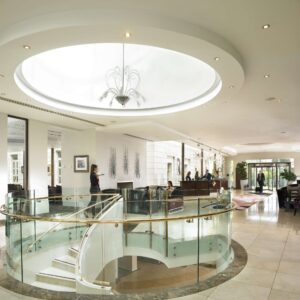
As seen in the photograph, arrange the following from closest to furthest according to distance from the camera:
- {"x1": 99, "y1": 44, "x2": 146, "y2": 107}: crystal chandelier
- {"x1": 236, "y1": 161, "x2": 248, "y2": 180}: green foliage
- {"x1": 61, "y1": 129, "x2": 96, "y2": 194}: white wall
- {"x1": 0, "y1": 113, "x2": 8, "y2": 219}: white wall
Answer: {"x1": 99, "y1": 44, "x2": 146, "y2": 107}: crystal chandelier
{"x1": 0, "y1": 113, "x2": 8, "y2": 219}: white wall
{"x1": 61, "y1": 129, "x2": 96, "y2": 194}: white wall
{"x1": 236, "y1": 161, "x2": 248, "y2": 180}: green foliage

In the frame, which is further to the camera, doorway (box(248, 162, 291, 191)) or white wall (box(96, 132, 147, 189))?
doorway (box(248, 162, 291, 191))

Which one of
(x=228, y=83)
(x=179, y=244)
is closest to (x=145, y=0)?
(x=228, y=83)

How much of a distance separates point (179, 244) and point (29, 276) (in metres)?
3.20

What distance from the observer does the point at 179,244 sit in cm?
630

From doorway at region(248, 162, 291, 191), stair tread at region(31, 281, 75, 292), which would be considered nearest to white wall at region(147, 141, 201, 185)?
doorway at region(248, 162, 291, 191)

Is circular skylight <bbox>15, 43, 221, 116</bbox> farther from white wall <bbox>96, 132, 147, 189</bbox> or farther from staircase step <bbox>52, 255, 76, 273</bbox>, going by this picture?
staircase step <bbox>52, 255, 76, 273</bbox>

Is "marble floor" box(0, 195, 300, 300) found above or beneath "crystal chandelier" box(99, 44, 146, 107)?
beneath

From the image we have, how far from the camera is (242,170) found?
85.2 feet

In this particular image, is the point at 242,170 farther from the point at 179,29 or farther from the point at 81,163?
the point at 179,29

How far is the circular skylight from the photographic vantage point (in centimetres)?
674

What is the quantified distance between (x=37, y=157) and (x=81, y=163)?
227 cm

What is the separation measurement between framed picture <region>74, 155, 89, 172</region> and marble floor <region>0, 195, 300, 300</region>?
4455 millimetres

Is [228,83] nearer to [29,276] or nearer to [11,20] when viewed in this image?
[11,20]

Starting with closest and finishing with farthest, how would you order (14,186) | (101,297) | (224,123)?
(101,297), (14,186), (224,123)
